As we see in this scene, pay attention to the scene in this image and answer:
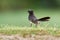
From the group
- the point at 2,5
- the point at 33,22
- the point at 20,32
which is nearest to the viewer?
the point at 20,32

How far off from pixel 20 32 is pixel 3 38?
0.82 m

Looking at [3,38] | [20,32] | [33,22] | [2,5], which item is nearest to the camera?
[3,38]

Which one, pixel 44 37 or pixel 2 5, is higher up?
pixel 2 5

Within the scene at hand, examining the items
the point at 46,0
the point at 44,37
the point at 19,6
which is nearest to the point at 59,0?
the point at 46,0

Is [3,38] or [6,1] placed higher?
[6,1]

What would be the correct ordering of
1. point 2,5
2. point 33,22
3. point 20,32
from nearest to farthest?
1. point 20,32
2. point 33,22
3. point 2,5

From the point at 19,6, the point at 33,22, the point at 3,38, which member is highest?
the point at 19,6

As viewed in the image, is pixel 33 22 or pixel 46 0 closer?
pixel 33 22

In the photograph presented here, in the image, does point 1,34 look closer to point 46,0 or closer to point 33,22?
point 33,22

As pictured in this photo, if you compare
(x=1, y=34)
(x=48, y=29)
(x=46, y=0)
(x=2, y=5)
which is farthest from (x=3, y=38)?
(x=46, y=0)

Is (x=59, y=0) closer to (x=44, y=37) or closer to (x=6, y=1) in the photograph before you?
(x=6, y=1)

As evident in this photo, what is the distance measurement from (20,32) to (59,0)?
1582 cm

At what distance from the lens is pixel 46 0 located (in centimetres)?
2722

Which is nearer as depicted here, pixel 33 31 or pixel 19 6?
pixel 33 31
